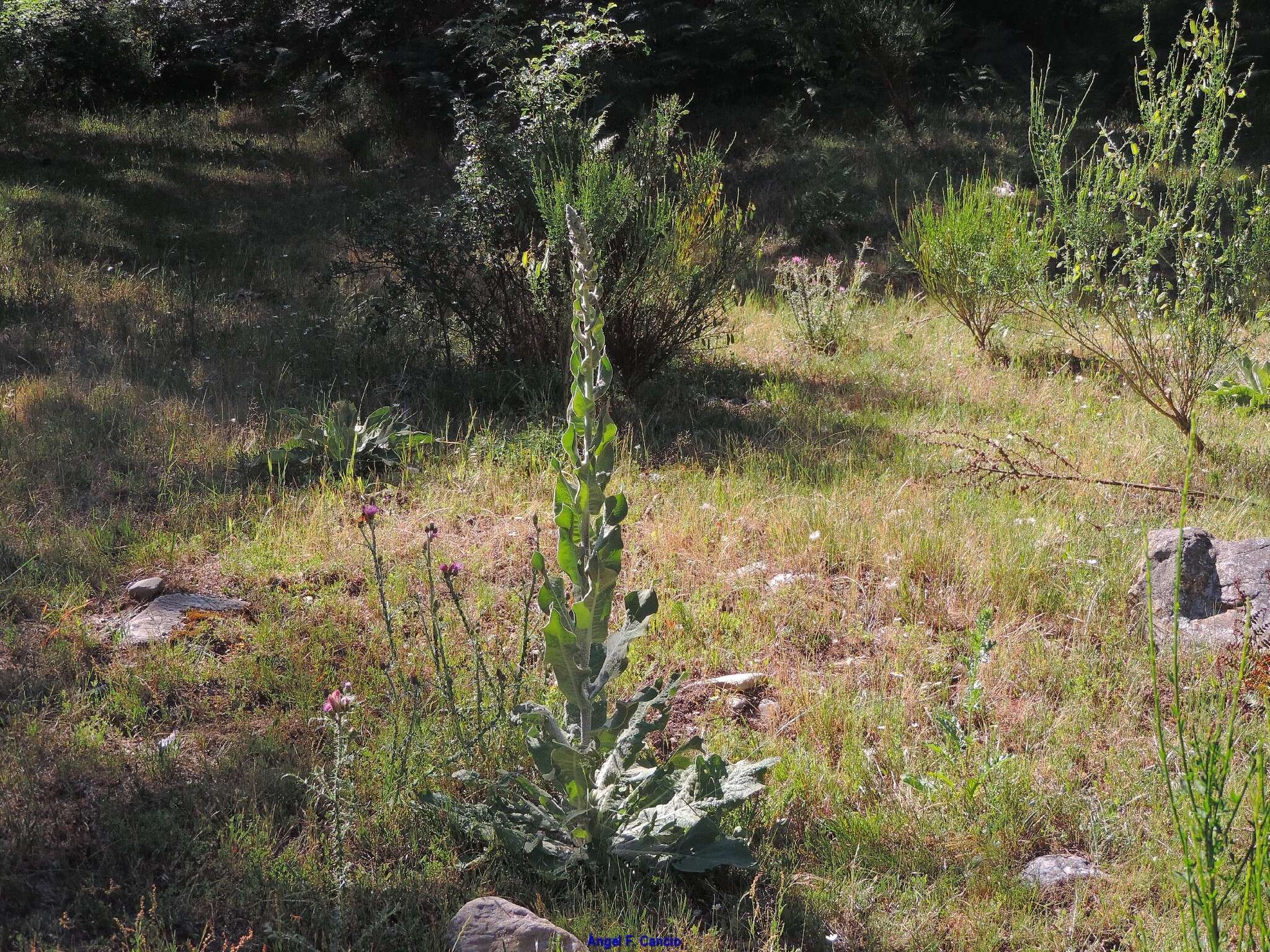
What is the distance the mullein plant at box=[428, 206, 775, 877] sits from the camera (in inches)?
82.4

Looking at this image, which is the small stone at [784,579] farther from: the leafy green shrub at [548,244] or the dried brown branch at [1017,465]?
the leafy green shrub at [548,244]

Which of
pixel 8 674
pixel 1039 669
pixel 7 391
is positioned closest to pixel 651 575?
pixel 1039 669

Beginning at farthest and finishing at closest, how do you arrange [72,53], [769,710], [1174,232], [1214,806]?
[72,53] < [1174,232] < [769,710] < [1214,806]

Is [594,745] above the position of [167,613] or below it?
above

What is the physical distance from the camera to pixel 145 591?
347cm

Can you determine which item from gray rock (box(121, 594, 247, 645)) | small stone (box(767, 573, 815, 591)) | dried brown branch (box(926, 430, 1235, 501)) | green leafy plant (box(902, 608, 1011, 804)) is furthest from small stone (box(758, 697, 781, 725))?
gray rock (box(121, 594, 247, 645))

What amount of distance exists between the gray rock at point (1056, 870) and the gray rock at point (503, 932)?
1119 mm

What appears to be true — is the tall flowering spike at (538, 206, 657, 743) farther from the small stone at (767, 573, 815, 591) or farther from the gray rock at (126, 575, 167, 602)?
the gray rock at (126, 575, 167, 602)

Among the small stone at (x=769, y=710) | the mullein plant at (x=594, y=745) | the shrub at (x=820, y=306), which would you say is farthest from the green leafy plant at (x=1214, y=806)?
the shrub at (x=820, y=306)

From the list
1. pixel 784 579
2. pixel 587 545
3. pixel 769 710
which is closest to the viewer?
pixel 587 545

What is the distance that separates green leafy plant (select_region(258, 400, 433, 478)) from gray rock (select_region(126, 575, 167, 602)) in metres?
1.03

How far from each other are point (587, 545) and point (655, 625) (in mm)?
1371

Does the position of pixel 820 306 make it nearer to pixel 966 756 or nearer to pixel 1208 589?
pixel 1208 589

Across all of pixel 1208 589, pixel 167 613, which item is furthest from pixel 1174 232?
pixel 167 613
